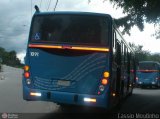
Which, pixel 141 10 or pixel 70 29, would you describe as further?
pixel 141 10

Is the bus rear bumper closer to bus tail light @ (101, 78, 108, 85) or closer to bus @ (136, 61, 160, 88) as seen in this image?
bus tail light @ (101, 78, 108, 85)

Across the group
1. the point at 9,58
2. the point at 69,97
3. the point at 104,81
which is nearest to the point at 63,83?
the point at 69,97

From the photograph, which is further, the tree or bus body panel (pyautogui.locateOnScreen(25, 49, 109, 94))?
the tree

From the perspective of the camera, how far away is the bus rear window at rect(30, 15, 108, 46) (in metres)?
13.3

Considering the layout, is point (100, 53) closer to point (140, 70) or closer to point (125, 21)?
point (125, 21)

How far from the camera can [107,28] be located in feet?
43.8

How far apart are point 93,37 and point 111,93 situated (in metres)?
1.67

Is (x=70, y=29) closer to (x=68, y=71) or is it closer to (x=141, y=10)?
(x=68, y=71)

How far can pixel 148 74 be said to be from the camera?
43.1 meters

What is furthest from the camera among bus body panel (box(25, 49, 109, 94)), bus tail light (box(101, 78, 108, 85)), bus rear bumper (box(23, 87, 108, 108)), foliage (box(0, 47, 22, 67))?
foliage (box(0, 47, 22, 67))

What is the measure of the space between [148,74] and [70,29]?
30.3 m

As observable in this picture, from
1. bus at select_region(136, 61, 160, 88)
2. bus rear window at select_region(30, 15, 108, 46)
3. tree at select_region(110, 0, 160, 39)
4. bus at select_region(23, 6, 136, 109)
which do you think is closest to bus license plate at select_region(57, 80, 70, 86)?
bus at select_region(23, 6, 136, 109)

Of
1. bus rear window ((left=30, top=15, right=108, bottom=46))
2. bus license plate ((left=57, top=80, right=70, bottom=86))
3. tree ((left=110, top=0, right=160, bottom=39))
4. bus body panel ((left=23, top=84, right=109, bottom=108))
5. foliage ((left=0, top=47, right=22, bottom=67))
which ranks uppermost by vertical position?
foliage ((left=0, top=47, right=22, bottom=67))

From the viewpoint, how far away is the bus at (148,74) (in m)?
42.8
